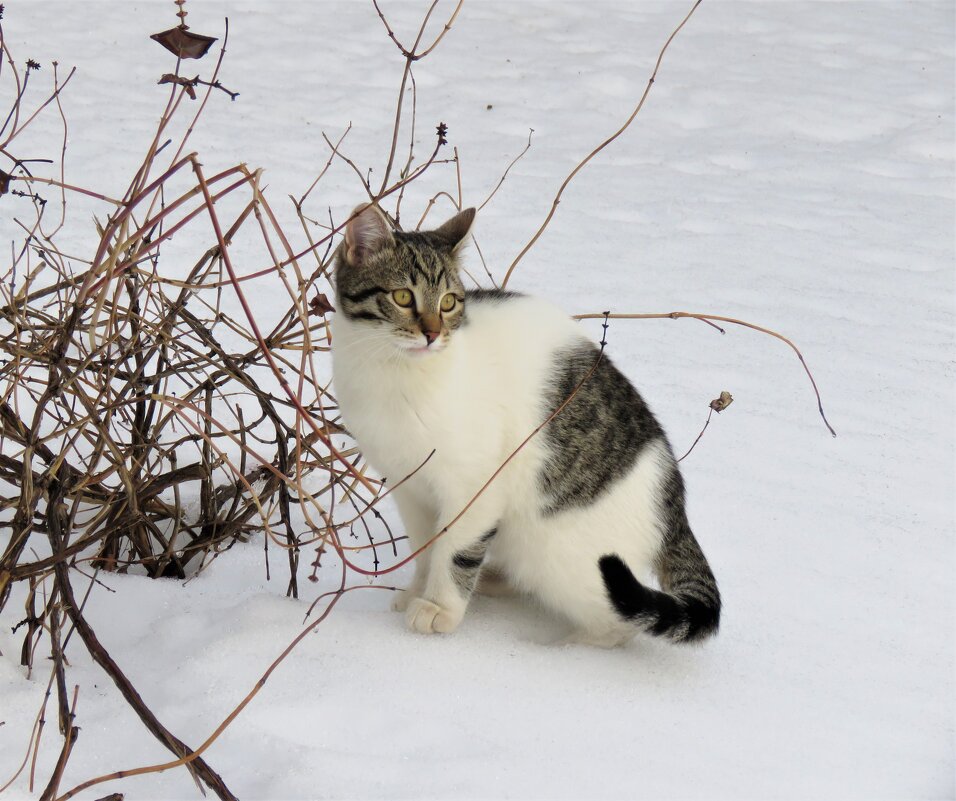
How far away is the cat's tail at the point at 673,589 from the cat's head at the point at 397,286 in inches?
20.6

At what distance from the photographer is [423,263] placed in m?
2.01

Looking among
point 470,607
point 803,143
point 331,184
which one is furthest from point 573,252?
point 470,607

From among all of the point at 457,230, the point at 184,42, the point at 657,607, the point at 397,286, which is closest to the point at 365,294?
the point at 397,286

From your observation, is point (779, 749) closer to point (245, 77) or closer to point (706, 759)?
point (706, 759)

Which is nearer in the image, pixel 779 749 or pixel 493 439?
pixel 779 749

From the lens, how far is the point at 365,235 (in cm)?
202

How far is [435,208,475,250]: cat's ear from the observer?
212cm

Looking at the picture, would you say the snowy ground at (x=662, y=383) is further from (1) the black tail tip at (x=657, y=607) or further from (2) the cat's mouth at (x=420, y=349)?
(2) the cat's mouth at (x=420, y=349)

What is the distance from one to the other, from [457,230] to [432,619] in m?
0.77

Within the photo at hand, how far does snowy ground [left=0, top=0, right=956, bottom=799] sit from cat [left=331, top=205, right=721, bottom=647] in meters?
0.13

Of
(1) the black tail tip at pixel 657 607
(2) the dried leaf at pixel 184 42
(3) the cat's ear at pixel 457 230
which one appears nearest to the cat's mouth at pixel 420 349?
(3) the cat's ear at pixel 457 230

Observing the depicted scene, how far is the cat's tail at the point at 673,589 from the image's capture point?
1.85m

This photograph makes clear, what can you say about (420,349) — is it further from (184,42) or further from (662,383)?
(662,383)

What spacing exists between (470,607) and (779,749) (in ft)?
2.31
